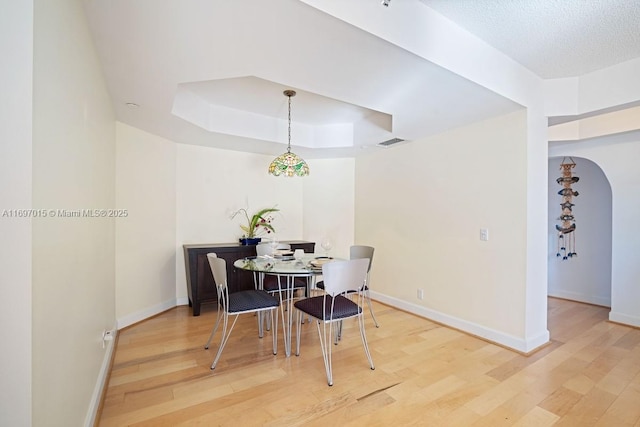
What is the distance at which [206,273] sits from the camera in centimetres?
367

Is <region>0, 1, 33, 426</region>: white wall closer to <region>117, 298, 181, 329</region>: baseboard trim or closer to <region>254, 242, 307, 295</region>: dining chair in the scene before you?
<region>254, 242, 307, 295</region>: dining chair

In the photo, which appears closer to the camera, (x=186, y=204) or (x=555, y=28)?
(x=555, y=28)

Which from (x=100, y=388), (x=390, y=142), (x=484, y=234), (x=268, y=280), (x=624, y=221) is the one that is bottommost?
(x=100, y=388)

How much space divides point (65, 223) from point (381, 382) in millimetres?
2176

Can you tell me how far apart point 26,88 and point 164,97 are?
5.81 ft

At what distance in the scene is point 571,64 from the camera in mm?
2549

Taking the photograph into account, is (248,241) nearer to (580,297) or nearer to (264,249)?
(264,249)

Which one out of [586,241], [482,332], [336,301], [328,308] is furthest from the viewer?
[586,241]

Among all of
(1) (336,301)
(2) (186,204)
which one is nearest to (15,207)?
(1) (336,301)

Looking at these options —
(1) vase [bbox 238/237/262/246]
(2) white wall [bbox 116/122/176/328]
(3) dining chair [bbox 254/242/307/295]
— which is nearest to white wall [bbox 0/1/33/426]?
(3) dining chair [bbox 254/242/307/295]

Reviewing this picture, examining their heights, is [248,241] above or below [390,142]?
below

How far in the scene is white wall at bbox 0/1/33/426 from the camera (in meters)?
0.89

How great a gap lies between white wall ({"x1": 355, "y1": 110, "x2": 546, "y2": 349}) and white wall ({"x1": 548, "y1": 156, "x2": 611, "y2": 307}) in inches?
90.8

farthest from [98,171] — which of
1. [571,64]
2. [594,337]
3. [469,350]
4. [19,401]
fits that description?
[594,337]
